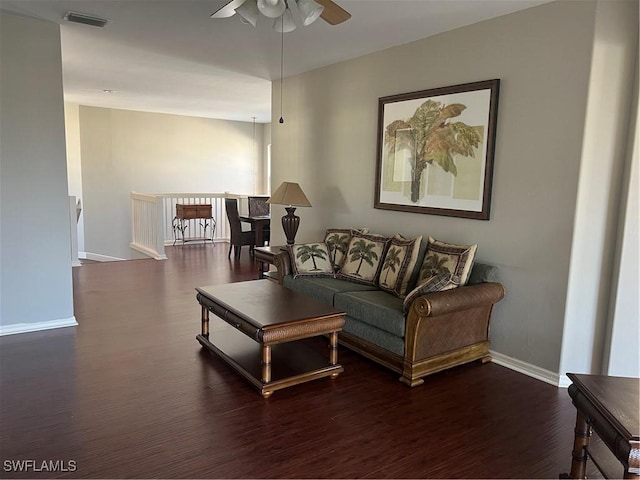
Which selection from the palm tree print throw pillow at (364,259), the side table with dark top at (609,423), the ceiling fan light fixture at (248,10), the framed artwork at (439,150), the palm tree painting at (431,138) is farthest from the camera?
the palm tree print throw pillow at (364,259)

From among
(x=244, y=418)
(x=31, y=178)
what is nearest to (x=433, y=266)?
(x=244, y=418)

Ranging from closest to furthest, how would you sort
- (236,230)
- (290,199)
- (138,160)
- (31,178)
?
1. (31,178)
2. (290,199)
3. (236,230)
4. (138,160)

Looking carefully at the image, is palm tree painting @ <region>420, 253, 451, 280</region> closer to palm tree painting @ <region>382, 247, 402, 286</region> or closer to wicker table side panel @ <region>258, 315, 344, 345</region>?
palm tree painting @ <region>382, 247, 402, 286</region>

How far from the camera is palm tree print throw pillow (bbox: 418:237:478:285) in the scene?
336cm

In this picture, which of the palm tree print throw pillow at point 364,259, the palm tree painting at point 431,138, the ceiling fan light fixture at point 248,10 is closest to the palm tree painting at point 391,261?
the palm tree print throw pillow at point 364,259

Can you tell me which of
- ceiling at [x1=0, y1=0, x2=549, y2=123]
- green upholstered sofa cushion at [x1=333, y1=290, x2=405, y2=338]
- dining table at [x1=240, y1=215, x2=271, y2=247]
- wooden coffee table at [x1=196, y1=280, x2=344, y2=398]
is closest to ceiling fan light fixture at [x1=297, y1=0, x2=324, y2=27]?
ceiling at [x1=0, y1=0, x2=549, y2=123]

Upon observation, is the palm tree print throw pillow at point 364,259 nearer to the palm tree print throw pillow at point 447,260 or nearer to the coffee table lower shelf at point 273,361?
the palm tree print throw pillow at point 447,260

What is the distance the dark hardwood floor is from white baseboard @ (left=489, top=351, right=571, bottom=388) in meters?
0.08

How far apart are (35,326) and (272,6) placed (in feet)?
11.2

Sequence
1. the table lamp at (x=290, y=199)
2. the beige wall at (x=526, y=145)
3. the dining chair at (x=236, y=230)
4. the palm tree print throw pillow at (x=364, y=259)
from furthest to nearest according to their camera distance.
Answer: the dining chair at (x=236, y=230) → the table lamp at (x=290, y=199) → the palm tree print throw pillow at (x=364, y=259) → the beige wall at (x=526, y=145)

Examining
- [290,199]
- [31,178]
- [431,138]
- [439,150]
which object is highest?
[431,138]

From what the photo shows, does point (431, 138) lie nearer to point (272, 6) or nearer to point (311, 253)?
point (311, 253)

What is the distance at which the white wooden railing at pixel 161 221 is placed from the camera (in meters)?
7.54

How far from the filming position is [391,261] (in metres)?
3.87
